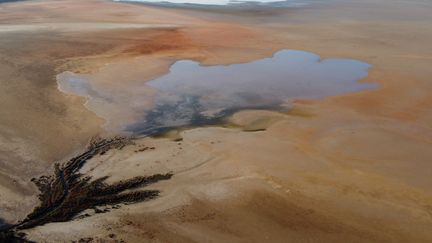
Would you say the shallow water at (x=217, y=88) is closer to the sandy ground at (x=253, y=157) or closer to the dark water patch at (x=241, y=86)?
the dark water patch at (x=241, y=86)

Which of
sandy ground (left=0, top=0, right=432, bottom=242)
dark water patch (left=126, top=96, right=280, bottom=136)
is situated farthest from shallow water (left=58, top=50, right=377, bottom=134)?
sandy ground (left=0, top=0, right=432, bottom=242)

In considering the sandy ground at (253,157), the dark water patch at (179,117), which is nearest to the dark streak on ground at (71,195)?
the sandy ground at (253,157)

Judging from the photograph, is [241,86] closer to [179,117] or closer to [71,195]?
[179,117]

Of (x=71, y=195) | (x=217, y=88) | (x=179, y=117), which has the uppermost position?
(x=217, y=88)

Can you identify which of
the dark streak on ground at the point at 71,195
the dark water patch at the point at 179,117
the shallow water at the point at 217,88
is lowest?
the dark streak on ground at the point at 71,195

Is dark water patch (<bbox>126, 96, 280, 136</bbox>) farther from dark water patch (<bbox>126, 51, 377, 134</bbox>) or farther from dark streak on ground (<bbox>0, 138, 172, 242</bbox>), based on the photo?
dark streak on ground (<bbox>0, 138, 172, 242</bbox>)

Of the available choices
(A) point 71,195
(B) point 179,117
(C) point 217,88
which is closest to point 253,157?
(B) point 179,117
